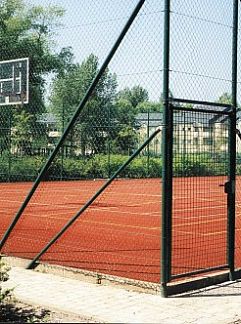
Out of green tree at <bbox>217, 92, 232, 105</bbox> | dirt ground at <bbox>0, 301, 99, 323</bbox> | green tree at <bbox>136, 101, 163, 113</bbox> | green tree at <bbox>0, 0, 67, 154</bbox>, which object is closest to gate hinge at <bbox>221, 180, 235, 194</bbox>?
green tree at <bbox>217, 92, 232, 105</bbox>

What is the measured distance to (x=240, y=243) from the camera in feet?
37.1

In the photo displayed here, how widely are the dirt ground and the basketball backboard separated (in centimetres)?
459

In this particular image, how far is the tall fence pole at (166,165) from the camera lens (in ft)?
23.1

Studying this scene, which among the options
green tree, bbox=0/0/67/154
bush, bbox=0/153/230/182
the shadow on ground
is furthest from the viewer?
green tree, bbox=0/0/67/154

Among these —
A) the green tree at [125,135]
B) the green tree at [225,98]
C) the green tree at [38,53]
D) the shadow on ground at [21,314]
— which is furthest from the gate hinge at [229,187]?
the green tree at [125,135]

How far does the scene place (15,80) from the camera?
10.2 m

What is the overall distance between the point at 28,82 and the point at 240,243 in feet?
15.4

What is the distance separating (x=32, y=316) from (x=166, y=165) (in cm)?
225

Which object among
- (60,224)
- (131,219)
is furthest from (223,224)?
(60,224)

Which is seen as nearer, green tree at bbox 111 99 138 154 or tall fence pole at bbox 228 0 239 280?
tall fence pole at bbox 228 0 239 280

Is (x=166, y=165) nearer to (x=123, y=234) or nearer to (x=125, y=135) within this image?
(x=123, y=234)

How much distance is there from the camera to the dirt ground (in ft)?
19.3

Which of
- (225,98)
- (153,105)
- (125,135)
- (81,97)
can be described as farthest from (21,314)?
(125,135)

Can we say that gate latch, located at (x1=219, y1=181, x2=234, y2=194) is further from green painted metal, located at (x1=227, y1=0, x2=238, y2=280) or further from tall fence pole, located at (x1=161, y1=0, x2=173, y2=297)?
tall fence pole, located at (x1=161, y1=0, x2=173, y2=297)
